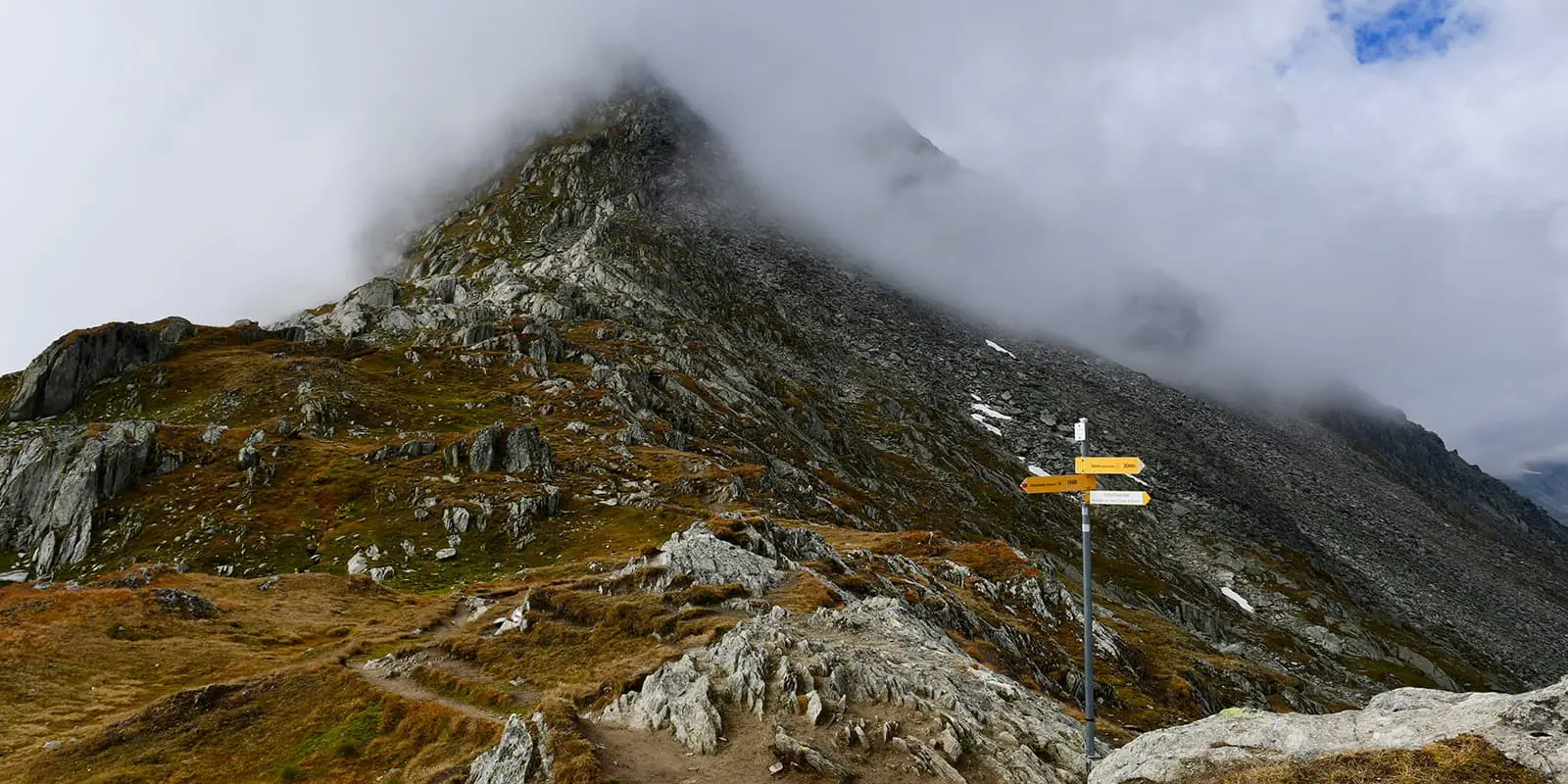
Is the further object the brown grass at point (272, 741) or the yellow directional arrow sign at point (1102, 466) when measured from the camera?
the brown grass at point (272, 741)

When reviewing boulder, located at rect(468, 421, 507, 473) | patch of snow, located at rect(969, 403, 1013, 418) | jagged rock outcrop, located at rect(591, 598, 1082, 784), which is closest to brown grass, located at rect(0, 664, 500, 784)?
jagged rock outcrop, located at rect(591, 598, 1082, 784)

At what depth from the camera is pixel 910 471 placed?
12338 cm

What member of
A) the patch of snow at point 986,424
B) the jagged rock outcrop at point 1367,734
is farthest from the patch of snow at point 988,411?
the jagged rock outcrop at point 1367,734

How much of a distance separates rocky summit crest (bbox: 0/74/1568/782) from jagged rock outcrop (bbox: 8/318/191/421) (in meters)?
Answer: 0.44

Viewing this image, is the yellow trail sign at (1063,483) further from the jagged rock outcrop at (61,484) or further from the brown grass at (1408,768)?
the jagged rock outcrop at (61,484)

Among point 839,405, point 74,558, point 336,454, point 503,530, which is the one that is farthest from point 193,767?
point 839,405

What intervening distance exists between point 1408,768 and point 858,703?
1413 centimetres

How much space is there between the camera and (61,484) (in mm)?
55812

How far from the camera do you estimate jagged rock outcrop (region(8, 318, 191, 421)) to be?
77.9 m

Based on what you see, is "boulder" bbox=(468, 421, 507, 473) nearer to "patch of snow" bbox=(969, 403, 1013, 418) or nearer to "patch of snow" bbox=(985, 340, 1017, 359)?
"patch of snow" bbox=(969, 403, 1013, 418)

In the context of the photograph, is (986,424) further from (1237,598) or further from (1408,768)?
(1408,768)

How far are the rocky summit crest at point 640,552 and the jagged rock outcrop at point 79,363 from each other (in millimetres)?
437

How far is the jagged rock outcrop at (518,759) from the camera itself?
19391 millimetres

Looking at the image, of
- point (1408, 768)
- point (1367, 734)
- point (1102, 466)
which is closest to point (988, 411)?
point (1102, 466)
